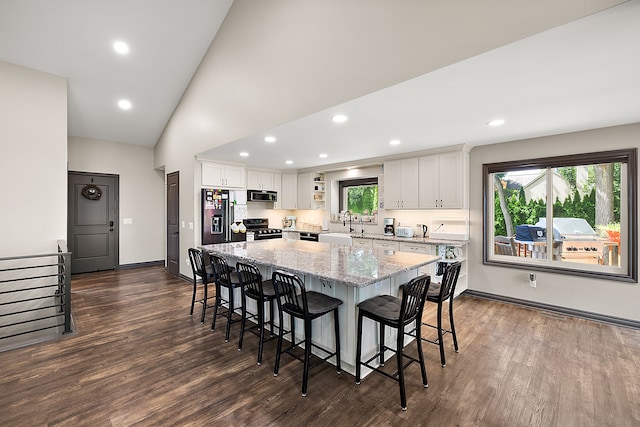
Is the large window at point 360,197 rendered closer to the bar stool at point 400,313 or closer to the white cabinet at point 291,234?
the white cabinet at point 291,234

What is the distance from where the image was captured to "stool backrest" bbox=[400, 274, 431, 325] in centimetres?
195

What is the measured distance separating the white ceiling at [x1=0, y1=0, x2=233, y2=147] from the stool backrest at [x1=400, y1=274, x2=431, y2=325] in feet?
15.4

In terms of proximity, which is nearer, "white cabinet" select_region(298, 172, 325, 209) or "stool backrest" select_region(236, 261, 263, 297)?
"stool backrest" select_region(236, 261, 263, 297)

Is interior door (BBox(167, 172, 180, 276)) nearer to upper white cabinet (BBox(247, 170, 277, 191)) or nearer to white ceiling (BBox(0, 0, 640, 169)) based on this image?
white ceiling (BBox(0, 0, 640, 169))

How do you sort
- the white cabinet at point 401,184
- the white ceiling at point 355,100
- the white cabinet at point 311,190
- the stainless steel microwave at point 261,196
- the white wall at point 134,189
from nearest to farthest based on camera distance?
1. the white ceiling at point 355,100
2. the white cabinet at point 401,184
3. the white wall at point 134,189
4. the stainless steel microwave at point 261,196
5. the white cabinet at point 311,190

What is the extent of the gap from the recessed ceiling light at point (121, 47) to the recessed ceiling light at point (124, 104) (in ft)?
3.92

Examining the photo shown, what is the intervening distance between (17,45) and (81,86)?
1.02 meters

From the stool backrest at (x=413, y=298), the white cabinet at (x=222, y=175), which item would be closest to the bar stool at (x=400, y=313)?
the stool backrest at (x=413, y=298)

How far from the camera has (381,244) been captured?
5.21 meters

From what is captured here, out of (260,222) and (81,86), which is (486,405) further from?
(81,86)

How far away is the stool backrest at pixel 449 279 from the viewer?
2.50 m

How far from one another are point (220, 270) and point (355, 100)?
2382mm

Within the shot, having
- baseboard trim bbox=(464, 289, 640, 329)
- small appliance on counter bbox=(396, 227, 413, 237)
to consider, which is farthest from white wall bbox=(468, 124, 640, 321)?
small appliance on counter bbox=(396, 227, 413, 237)

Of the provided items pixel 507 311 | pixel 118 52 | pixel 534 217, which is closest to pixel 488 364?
pixel 507 311
